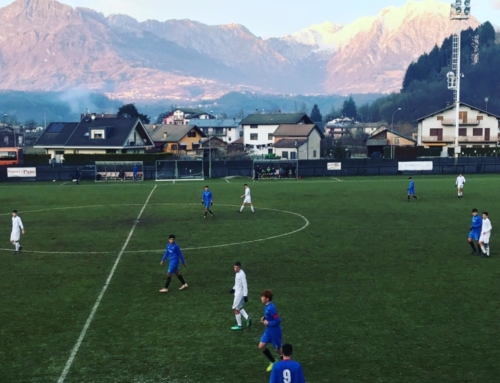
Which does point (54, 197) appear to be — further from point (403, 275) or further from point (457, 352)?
point (457, 352)

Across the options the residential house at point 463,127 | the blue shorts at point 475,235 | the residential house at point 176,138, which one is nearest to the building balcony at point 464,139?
the residential house at point 463,127

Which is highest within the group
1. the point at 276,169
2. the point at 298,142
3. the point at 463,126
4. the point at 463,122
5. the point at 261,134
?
the point at 463,122

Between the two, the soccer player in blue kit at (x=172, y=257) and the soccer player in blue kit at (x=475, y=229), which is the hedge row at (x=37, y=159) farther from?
the soccer player in blue kit at (x=475, y=229)

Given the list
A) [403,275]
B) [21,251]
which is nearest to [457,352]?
[403,275]

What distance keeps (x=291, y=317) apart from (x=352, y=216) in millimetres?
19555

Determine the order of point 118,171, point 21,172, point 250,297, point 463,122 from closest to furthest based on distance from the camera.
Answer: point 250,297 < point 21,172 < point 118,171 < point 463,122

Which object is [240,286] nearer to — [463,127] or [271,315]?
[271,315]

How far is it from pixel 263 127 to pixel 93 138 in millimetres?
39919

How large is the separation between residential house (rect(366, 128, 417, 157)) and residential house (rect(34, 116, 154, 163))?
135 ft

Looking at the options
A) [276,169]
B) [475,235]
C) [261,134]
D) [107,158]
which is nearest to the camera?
[475,235]

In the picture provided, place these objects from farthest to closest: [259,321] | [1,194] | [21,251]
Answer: [1,194]
[21,251]
[259,321]

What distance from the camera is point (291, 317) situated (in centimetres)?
1745

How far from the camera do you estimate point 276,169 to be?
6869cm

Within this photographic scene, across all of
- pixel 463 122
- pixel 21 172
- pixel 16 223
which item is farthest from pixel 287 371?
pixel 463 122
